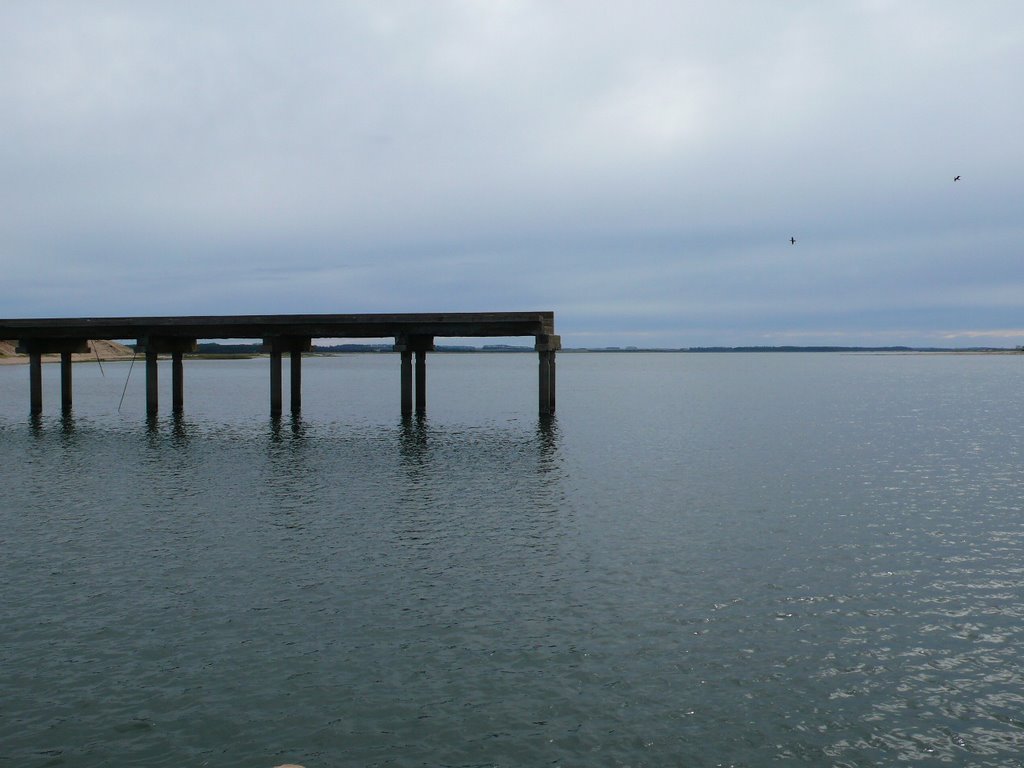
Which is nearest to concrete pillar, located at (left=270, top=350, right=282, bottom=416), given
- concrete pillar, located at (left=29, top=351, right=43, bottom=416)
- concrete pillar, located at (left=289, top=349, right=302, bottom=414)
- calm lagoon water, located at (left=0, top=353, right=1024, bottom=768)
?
concrete pillar, located at (left=289, top=349, right=302, bottom=414)

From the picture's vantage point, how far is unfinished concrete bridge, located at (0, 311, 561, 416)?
41.9 metres

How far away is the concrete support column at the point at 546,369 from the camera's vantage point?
4250cm

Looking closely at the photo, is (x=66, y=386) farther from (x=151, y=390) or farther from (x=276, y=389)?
(x=276, y=389)

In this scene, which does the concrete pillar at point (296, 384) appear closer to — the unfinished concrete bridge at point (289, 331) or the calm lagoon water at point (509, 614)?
the unfinished concrete bridge at point (289, 331)

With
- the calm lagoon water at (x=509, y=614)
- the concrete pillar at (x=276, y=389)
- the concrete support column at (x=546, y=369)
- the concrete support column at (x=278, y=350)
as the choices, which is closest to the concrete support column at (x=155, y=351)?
the concrete pillar at (x=276, y=389)

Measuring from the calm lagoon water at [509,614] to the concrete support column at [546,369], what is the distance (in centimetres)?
1258

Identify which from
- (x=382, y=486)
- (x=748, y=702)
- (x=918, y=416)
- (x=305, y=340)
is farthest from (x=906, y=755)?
(x=918, y=416)

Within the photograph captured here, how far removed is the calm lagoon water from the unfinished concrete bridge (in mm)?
12690

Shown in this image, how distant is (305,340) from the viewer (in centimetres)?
4575

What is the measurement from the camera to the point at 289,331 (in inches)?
1714

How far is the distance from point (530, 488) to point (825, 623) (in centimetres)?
1300

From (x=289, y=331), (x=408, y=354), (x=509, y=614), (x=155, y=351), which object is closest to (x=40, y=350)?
(x=155, y=351)

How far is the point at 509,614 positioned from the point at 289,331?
3263 centimetres

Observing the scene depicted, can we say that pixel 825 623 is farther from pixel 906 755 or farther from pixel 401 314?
pixel 401 314
